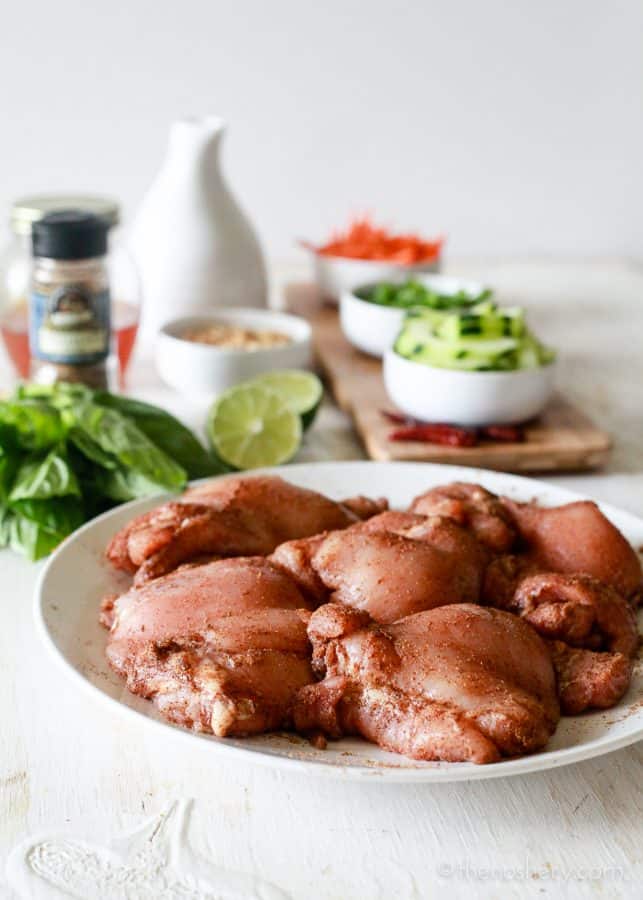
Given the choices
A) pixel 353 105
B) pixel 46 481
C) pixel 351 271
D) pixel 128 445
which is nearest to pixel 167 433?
pixel 128 445

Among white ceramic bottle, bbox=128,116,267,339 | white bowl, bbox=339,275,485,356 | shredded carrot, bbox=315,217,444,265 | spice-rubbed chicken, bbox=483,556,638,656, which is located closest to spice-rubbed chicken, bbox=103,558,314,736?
spice-rubbed chicken, bbox=483,556,638,656

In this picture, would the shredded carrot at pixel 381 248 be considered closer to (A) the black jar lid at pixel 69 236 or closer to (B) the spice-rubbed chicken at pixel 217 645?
(A) the black jar lid at pixel 69 236

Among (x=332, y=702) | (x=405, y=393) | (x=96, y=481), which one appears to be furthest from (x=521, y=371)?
(x=332, y=702)

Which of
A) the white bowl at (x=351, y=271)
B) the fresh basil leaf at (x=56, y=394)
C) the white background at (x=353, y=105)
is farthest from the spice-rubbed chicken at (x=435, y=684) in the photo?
the white background at (x=353, y=105)

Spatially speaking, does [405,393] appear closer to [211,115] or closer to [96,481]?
[96,481]

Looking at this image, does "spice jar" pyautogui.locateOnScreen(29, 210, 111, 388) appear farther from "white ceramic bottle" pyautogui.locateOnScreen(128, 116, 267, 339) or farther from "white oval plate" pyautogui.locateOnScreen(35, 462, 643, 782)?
"white oval plate" pyautogui.locateOnScreen(35, 462, 643, 782)

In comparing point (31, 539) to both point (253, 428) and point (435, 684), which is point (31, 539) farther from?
point (435, 684)

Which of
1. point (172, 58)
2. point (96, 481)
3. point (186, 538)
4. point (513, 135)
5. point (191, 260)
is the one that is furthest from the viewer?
point (513, 135)
